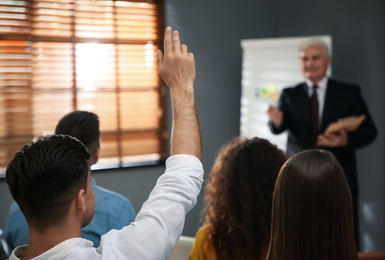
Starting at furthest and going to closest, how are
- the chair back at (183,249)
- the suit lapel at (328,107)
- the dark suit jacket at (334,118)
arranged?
the suit lapel at (328,107) < the dark suit jacket at (334,118) < the chair back at (183,249)

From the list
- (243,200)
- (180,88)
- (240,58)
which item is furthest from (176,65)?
(240,58)

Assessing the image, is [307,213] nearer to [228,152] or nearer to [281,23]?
[228,152]

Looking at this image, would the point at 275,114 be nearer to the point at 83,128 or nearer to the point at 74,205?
the point at 83,128

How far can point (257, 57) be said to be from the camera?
4422 mm

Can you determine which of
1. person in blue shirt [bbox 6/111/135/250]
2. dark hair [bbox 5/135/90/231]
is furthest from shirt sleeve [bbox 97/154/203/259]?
person in blue shirt [bbox 6/111/135/250]

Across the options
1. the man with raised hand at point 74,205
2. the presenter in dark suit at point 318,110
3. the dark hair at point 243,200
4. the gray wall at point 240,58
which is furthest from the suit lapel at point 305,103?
the man with raised hand at point 74,205

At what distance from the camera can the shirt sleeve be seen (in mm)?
881

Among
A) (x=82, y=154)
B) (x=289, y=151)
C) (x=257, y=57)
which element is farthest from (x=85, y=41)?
(x=82, y=154)

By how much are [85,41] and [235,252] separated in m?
3.08

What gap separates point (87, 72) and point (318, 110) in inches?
81.5

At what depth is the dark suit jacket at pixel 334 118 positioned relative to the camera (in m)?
3.31

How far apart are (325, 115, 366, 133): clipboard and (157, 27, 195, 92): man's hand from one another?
7.72 feet

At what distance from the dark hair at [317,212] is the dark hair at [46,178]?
48cm

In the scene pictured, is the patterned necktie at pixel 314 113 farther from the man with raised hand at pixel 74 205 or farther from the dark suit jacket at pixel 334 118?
the man with raised hand at pixel 74 205
